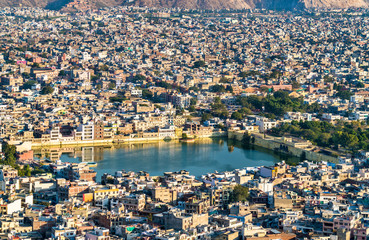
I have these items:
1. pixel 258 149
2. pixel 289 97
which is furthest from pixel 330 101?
pixel 258 149

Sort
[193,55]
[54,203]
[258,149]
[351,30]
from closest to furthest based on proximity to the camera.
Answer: [54,203]
[258,149]
[193,55]
[351,30]

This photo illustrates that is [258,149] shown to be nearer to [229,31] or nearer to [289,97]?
[289,97]

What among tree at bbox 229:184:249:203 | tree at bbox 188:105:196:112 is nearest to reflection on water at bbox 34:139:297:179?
tree at bbox 229:184:249:203

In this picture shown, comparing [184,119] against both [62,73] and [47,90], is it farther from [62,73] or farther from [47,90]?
[62,73]

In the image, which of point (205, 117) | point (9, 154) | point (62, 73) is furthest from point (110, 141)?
point (62, 73)

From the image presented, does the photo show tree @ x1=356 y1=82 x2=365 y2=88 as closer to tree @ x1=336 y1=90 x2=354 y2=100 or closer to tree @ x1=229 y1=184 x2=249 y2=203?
tree @ x1=336 y1=90 x2=354 y2=100

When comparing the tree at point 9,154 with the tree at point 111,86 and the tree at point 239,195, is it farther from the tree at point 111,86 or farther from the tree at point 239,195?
the tree at point 111,86

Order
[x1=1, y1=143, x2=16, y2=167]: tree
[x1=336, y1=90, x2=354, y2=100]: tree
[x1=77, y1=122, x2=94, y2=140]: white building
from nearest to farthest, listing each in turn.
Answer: [x1=1, y1=143, x2=16, y2=167]: tree, [x1=77, y1=122, x2=94, y2=140]: white building, [x1=336, y1=90, x2=354, y2=100]: tree
